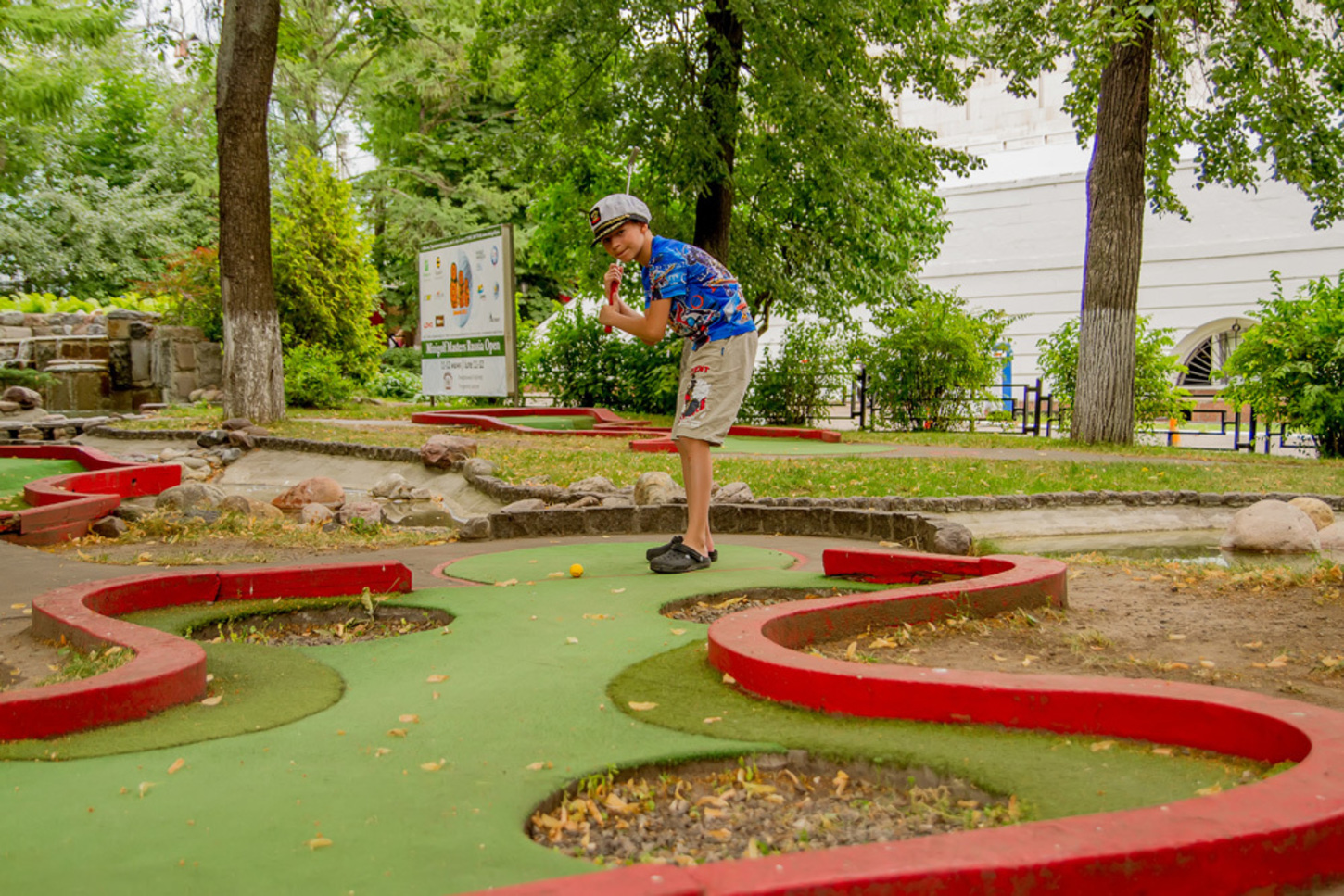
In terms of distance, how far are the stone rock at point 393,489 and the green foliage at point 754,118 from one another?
684 centimetres

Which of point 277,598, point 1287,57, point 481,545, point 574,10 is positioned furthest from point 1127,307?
point 277,598

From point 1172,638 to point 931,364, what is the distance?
14219mm

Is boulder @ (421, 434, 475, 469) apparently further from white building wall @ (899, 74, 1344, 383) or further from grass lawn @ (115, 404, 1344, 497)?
white building wall @ (899, 74, 1344, 383)

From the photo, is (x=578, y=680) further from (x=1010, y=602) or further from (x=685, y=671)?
(x=1010, y=602)

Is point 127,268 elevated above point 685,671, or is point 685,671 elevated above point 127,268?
point 127,268

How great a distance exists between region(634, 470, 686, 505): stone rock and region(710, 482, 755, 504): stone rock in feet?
0.82

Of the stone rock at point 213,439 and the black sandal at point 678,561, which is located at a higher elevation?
the stone rock at point 213,439

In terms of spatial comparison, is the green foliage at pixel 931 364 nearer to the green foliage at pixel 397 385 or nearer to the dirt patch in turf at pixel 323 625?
the green foliage at pixel 397 385

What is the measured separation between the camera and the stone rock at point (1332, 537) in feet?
20.8

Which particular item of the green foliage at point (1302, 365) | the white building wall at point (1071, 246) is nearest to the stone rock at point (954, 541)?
the green foliage at point (1302, 365)

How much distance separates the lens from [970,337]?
17.1 m

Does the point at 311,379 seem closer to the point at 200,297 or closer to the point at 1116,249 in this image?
the point at 200,297

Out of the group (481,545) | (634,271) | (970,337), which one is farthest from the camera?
(634,271)

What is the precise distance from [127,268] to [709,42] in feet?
72.7
